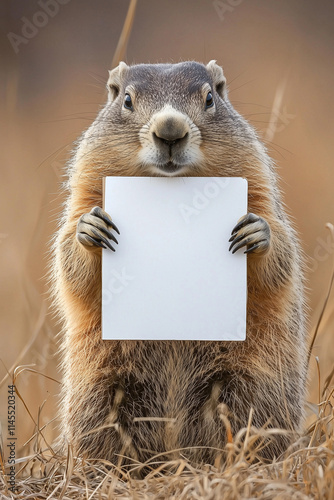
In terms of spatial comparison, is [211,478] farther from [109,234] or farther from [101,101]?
[101,101]

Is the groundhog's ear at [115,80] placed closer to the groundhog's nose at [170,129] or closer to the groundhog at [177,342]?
the groundhog at [177,342]

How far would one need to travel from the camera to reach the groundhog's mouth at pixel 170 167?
234 centimetres

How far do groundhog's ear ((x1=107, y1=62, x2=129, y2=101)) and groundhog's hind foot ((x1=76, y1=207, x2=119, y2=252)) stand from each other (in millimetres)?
667

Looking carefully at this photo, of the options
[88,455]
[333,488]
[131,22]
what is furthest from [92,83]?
[333,488]

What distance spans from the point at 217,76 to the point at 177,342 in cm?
108

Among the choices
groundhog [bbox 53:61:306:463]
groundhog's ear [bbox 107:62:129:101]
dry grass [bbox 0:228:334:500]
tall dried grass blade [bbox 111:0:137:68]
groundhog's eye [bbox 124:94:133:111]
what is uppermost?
tall dried grass blade [bbox 111:0:137:68]

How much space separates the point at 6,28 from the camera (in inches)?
125

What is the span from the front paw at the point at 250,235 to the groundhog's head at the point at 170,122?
0.88ft

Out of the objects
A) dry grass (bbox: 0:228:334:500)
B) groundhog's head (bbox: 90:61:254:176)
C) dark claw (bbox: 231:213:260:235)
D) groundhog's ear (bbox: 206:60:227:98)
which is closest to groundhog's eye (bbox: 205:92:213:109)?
groundhog's head (bbox: 90:61:254:176)

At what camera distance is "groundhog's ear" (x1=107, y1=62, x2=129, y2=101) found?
271 cm

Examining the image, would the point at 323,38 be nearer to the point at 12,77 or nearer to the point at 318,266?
the point at 318,266

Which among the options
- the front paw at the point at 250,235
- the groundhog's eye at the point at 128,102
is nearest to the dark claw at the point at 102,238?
the front paw at the point at 250,235

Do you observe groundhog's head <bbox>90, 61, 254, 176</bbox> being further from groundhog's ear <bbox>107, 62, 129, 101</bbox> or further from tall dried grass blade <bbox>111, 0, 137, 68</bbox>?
tall dried grass blade <bbox>111, 0, 137, 68</bbox>

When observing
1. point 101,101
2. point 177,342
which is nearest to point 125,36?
point 101,101
